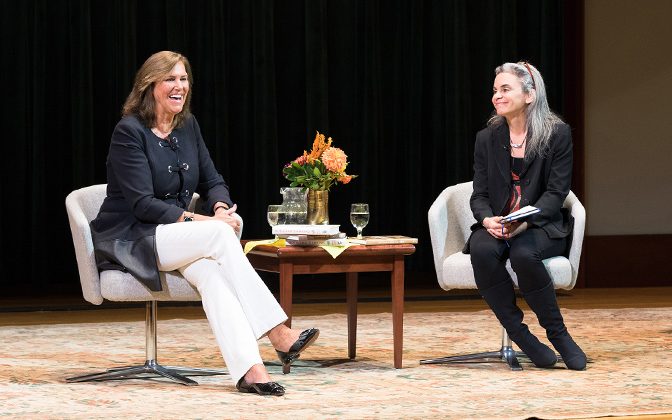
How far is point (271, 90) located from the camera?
7.73 metres

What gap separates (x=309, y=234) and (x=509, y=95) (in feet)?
3.37

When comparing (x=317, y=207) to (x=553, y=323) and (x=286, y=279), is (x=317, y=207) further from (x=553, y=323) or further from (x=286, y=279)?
(x=553, y=323)

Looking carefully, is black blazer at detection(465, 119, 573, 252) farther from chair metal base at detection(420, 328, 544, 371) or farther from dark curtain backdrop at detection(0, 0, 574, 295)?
dark curtain backdrop at detection(0, 0, 574, 295)

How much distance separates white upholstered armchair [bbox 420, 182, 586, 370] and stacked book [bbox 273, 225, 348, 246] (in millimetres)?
481

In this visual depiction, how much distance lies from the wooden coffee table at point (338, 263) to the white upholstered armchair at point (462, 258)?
8.5 inches

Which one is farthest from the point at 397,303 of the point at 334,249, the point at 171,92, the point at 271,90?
the point at 271,90

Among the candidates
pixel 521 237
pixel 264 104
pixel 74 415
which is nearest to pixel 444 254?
pixel 521 237

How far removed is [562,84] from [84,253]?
4.84 metres

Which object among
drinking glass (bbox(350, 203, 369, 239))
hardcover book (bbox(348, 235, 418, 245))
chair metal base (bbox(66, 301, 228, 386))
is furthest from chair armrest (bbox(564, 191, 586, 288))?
chair metal base (bbox(66, 301, 228, 386))

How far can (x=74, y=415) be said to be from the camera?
3639mm

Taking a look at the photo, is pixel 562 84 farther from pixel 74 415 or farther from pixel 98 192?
pixel 74 415

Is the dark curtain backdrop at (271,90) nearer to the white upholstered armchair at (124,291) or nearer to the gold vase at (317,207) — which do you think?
the gold vase at (317,207)

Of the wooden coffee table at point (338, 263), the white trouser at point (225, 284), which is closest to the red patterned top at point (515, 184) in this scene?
the wooden coffee table at point (338, 263)

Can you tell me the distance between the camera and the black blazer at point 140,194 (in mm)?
4277
